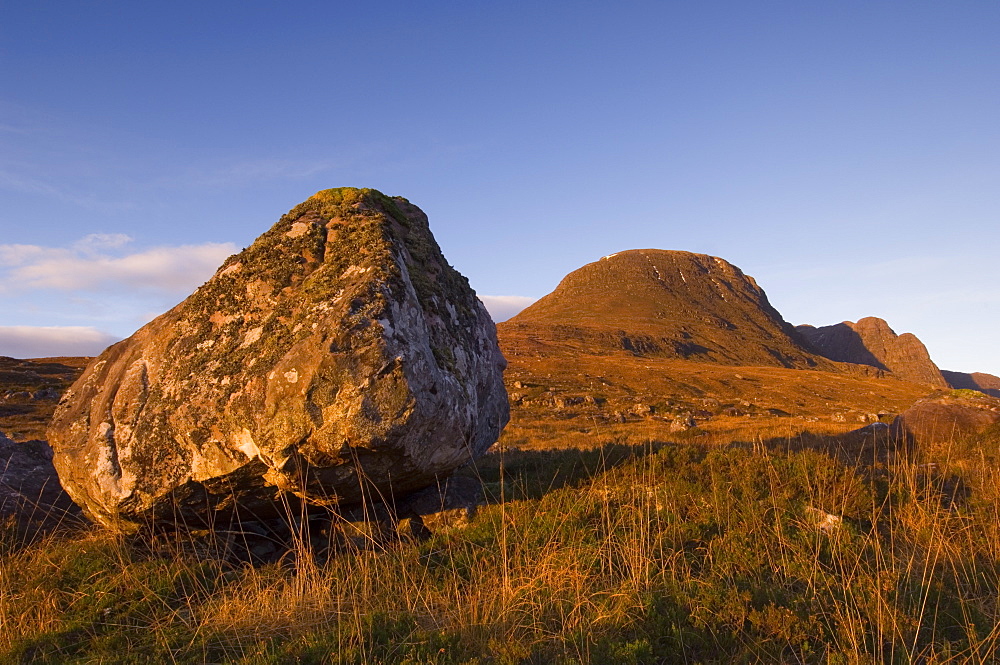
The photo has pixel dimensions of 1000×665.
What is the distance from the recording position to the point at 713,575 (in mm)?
5672

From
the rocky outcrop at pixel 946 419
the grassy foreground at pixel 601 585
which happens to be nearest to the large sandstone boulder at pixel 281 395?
the grassy foreground at pixel 601 585

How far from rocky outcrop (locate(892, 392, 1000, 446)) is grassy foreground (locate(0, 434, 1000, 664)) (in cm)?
445

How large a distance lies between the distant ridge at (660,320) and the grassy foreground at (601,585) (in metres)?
82.9

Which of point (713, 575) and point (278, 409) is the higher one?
point (278, 409)

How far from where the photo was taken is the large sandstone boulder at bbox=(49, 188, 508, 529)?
6492mm

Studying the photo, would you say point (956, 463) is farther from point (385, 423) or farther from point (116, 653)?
point (116, 653)

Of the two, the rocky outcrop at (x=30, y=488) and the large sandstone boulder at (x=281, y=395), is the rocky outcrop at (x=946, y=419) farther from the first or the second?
the rocky outcrop at (x=30, y=488)

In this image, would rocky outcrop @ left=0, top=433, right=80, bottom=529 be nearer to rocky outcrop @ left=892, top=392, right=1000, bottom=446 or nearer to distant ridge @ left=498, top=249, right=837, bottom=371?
rocky outcrop @ left=892, top=392, right=1000, bottom=446

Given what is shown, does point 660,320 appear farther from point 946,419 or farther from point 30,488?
point 30,488

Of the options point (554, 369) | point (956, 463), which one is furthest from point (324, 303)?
point (554, 369)

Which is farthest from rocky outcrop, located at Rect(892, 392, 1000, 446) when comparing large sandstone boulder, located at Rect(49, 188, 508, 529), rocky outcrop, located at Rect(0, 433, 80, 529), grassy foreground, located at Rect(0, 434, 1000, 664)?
rocky outcrop, located at Rect(0, 433, 80, 529)

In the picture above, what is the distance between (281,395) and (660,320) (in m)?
148

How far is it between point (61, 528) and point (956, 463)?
1413 cm

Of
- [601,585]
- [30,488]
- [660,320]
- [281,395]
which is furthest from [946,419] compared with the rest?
[660,320]
